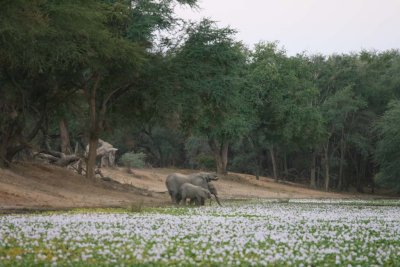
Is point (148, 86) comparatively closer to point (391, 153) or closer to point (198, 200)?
point (198, 200)

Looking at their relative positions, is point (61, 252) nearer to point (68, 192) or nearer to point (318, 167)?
point (68, 192)

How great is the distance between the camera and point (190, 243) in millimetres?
13719

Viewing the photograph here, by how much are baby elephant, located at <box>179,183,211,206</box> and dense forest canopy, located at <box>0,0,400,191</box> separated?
698 cm

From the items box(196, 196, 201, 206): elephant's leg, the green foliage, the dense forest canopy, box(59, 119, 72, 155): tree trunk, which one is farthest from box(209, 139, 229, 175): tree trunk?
box(196, 196, 201, 206): elephant's leg

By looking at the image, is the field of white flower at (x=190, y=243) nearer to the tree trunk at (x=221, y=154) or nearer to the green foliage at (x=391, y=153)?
the green foliage at (x=391, y=153)

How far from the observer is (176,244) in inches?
532

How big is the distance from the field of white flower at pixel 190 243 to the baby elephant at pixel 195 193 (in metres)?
11.3

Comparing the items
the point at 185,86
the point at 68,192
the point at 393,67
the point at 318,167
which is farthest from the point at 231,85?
the point at 318,167

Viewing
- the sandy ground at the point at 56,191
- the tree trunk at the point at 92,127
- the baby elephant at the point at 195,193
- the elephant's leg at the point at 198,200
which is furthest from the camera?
the tree trunk at the point at 92,127

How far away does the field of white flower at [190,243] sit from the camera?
1130 cm

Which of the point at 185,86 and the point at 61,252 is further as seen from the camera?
the point at 185,86

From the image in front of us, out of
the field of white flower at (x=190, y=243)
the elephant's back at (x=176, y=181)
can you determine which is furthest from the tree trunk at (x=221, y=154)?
the field of white flower at (x=190, y=243)

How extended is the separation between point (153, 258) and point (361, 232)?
26.5ft

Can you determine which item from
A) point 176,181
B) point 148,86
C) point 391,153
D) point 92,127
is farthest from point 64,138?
point 391,153
